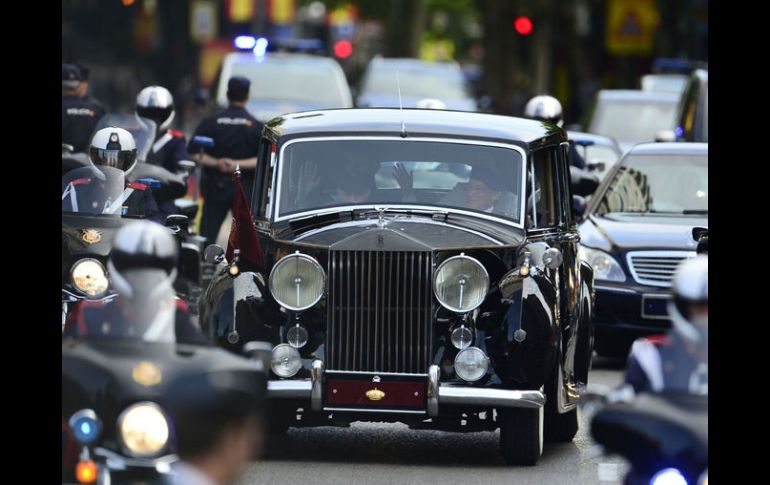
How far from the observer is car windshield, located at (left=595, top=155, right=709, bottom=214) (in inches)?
581

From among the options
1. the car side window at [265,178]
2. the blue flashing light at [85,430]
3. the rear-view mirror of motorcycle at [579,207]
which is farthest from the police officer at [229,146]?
the blue flashing light at [85,430]

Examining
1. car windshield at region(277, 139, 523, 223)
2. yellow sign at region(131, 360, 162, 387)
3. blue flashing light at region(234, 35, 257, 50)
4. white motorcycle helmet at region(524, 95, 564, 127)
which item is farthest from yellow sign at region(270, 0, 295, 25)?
yellow sign at region(131, 360, 162, 387)

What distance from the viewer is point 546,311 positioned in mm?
9875

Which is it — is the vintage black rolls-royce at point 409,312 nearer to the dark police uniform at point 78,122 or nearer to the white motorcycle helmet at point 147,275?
the white motorcycle helmet at point 147,275

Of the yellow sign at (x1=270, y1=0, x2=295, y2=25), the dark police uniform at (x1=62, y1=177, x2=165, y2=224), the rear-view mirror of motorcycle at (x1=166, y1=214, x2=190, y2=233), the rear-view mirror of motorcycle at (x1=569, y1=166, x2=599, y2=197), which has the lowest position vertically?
the rear-view mirror of motorcycle at (x1=166, y1=214, x2=190, y2=233)

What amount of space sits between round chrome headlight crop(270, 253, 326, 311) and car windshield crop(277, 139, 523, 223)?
858 mm

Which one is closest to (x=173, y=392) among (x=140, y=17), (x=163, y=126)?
(x=163, y=126)

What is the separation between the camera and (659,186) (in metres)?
14.9

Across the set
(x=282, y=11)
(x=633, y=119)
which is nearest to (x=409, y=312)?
(x=633, y=119)

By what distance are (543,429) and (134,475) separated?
5.79m

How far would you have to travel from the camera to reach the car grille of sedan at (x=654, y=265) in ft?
44.8

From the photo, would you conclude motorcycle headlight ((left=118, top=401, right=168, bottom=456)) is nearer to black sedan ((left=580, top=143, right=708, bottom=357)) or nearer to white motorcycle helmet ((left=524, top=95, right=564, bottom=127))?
black sedan ((left=580, top=143, right=708, bottom=357))

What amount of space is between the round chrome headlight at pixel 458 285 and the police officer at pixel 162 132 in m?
5.05

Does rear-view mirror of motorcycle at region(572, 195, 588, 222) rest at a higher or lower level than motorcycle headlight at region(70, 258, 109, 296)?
higher
